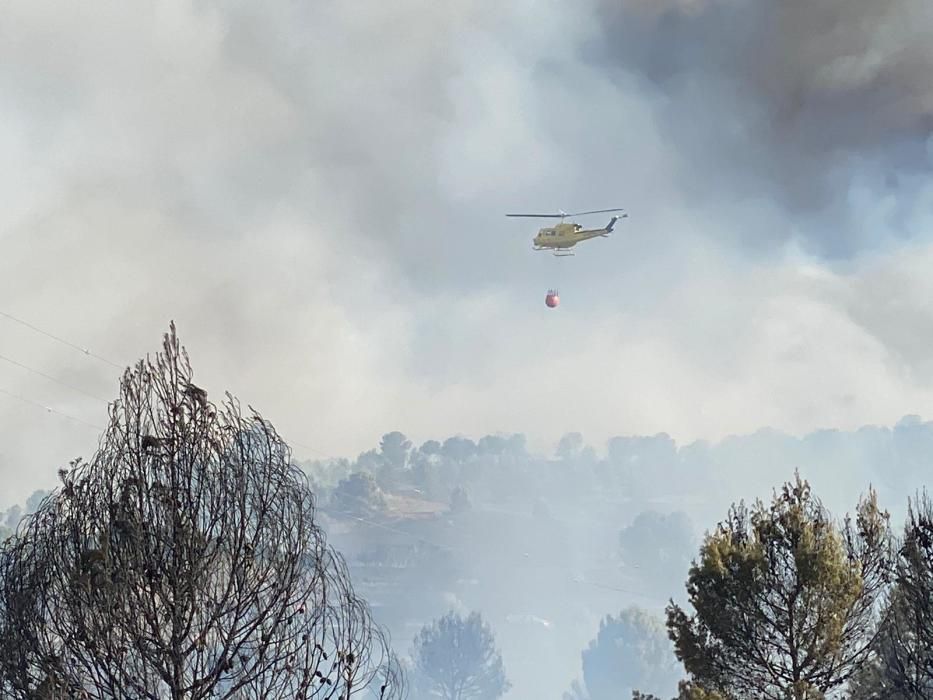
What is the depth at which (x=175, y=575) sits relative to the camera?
8.69 meters

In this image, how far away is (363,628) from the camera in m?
9.27

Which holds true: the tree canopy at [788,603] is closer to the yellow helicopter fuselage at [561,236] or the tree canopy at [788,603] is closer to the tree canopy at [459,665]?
the yellow helicopter fuselage at [561,236]

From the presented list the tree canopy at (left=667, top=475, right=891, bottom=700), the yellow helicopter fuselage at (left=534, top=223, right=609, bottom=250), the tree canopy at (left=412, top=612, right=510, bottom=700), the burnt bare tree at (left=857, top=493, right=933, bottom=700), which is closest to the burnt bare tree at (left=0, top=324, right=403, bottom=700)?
the tree canopy at (left=667, top=475, right=891, bottom=700)

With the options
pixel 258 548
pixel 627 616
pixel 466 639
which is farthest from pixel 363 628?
pixel 627 616

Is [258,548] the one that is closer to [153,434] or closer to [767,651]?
[153,434]

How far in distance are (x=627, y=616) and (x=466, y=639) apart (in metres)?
29.3

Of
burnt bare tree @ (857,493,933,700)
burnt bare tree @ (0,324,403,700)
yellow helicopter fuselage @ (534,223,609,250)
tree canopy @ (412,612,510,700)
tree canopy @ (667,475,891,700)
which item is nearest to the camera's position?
burnt bare tree @ (0,324,403,700)

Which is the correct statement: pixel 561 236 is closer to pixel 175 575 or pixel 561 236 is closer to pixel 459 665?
pixel 175 575

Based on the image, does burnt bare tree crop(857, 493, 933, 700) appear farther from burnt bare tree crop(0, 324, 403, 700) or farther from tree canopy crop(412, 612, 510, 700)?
tree canopy crop(412, 612, 510, 700)

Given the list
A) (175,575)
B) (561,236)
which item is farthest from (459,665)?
(175,575)

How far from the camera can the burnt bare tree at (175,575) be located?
8516 millimetres

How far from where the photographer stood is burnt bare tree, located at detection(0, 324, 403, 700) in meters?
8.52

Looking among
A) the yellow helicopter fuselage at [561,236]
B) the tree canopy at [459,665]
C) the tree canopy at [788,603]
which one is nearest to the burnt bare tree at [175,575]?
the tree canopy at [788,603]

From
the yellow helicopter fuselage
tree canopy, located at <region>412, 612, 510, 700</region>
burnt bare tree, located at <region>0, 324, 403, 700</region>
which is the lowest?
burnt bare tree, located at <region>0, 324, 403, 700</region>
